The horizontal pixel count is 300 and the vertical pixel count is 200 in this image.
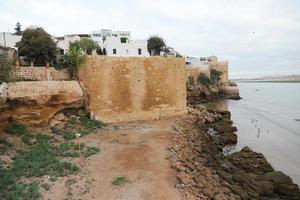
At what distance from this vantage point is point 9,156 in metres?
12.7

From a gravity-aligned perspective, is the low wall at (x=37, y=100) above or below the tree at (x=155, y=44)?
below

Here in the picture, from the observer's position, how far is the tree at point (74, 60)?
20.2 meters

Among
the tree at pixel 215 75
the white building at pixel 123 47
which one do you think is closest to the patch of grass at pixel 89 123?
the white building at pixel 123 47

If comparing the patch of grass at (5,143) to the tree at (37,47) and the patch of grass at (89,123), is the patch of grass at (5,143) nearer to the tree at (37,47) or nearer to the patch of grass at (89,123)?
the patch of grass at (89,123)

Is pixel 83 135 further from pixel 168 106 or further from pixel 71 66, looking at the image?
pixel 168 106

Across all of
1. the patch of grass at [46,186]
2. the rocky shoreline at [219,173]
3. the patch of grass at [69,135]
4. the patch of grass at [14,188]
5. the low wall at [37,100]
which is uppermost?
the low wall at [37,100]

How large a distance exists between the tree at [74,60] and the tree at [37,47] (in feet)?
8.47

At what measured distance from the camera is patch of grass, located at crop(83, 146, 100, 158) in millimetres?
14220

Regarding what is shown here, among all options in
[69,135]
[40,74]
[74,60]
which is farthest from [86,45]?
[69,135]

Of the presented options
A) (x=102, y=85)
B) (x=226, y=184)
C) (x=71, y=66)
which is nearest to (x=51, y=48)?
(x=71, y=66)

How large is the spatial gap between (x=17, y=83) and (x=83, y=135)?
452 cm

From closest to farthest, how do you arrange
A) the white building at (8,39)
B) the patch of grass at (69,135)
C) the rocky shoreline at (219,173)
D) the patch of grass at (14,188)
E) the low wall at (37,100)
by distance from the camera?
the patch of grass at (14,188), the rocky shoreline at (219,173), the low wall at (37,100), the patch of grass at (69,135), the white building at (8,39)

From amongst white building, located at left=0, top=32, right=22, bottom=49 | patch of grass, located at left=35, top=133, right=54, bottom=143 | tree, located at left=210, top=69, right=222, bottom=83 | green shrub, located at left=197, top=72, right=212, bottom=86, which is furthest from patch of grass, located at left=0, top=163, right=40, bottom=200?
tree, located at left=210, top=69, right=222, bottom=83

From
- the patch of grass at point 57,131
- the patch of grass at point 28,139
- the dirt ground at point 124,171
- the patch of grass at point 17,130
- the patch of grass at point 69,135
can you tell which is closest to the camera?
the dirt ground at point 124,171
